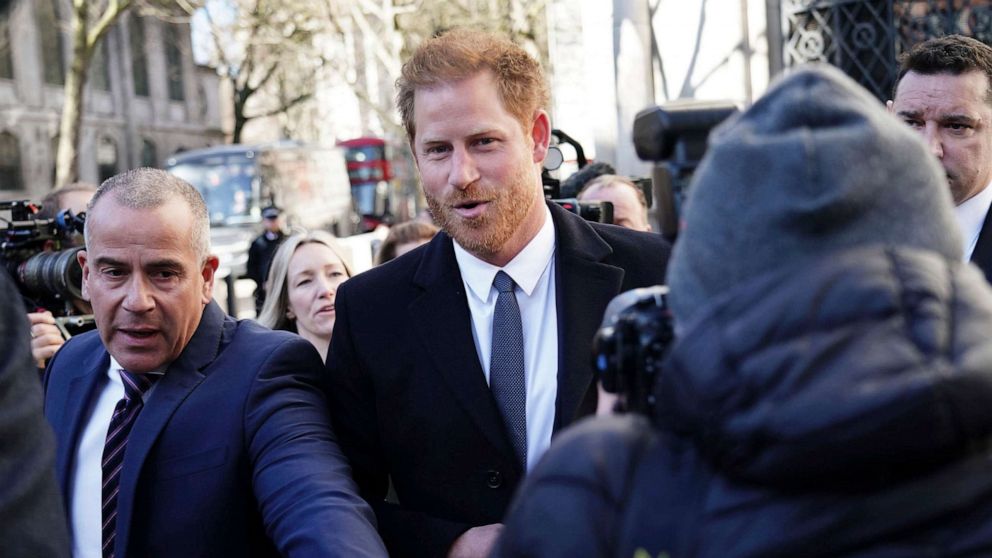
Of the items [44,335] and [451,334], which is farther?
[44,335]

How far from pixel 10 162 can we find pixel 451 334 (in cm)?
3122

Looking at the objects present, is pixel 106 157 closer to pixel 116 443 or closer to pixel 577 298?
pixel 116 443

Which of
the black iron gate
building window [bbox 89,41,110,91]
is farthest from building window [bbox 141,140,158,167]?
the black iron gate

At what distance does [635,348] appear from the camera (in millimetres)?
1568

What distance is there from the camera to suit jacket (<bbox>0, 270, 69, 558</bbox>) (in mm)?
1648

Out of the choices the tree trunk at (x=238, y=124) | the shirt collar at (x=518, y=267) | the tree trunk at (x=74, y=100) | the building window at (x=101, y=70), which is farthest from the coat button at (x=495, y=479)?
the building window at (x=101, y=70)

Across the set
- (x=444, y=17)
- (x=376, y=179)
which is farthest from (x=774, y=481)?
(x=376, y=179)

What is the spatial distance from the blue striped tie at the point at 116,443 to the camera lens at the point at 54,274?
3.32 feet

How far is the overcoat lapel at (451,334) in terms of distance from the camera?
2.95m

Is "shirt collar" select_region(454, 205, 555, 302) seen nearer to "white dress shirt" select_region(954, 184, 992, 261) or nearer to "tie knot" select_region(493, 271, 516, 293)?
"tie knot" select_region(493, 271, 516, 293)

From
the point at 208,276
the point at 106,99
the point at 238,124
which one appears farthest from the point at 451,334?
the point at 106,99

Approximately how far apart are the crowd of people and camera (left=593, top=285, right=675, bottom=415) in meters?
0.05

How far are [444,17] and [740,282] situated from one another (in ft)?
85.3

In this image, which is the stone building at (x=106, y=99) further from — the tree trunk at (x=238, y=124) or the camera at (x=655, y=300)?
the camera at (x=655, y=300)
